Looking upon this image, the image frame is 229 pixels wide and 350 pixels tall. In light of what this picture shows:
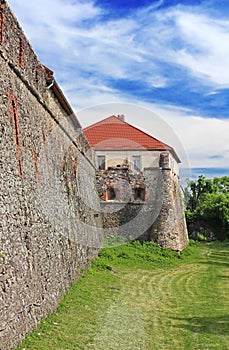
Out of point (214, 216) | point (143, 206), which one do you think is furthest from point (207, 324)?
point (214, 216)

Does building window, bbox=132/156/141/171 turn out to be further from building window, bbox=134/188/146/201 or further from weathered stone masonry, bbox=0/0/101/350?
weathered stone masonry, bbox=0/0/101/350

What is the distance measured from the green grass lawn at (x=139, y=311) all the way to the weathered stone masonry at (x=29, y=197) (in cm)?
34

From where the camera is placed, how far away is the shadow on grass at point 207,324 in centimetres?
744

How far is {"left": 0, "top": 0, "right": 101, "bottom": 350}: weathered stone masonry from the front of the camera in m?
5.84

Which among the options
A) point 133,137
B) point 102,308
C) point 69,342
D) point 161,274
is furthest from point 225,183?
point 69,342

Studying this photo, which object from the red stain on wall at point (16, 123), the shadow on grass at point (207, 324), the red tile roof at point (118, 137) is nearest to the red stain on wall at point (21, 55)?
the red stain on wall at point (16, 123)

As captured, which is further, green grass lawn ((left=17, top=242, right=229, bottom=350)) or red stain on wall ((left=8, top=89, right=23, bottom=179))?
red stain on wall ((left=8, top=89, right=23, bottom=179))

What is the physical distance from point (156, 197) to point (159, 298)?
27.8 ft

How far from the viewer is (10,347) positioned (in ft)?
17.8

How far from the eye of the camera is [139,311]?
28.3 feet

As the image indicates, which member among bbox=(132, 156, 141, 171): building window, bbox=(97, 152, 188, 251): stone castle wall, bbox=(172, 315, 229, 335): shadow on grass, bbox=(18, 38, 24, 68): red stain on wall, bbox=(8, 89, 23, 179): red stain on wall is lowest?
bbox=(172, 315, 229, 335): shadow on grass

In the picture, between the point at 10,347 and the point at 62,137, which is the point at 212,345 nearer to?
the point at 10,347

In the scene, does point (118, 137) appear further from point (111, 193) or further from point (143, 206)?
point (143, 206)

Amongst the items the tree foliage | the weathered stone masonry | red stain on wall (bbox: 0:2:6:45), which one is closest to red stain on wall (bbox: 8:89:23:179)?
the weathered stone masonry
